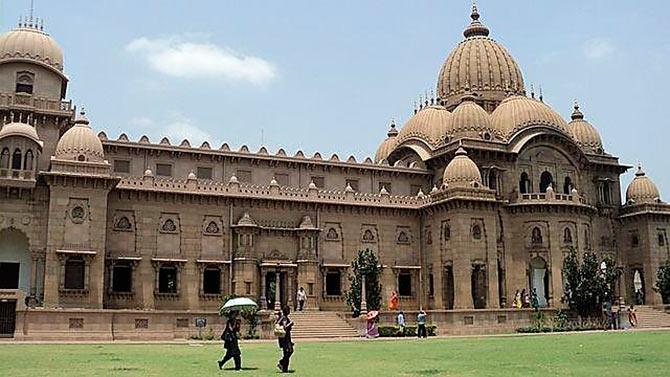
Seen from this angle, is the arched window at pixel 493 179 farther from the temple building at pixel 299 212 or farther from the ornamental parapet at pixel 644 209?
the ornamental parapet at pixel 644 209

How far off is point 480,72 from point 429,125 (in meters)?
7.12

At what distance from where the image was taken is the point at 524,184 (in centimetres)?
5116

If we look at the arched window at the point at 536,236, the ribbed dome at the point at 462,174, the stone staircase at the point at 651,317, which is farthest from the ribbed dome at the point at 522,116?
the stone staircase at the point at 651,317

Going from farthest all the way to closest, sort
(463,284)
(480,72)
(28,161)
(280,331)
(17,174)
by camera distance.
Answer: (480,72) < (463,284) < (28,161) < (17,174) < (280,331)

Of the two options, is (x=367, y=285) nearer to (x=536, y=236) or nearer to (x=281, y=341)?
(x=536, y=236)

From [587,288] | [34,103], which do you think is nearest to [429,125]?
[587,288]

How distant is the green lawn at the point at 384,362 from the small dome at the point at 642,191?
3344 cm

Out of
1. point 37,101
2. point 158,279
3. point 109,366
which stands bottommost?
point 109,366

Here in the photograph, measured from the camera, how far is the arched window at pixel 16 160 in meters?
39.2

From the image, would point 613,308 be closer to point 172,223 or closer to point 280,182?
point 280,182

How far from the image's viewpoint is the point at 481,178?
49.0m

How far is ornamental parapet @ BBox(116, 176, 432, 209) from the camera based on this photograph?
4381cm

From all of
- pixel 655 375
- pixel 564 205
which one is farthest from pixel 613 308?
pixel 655 375

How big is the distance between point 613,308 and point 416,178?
16524mm
